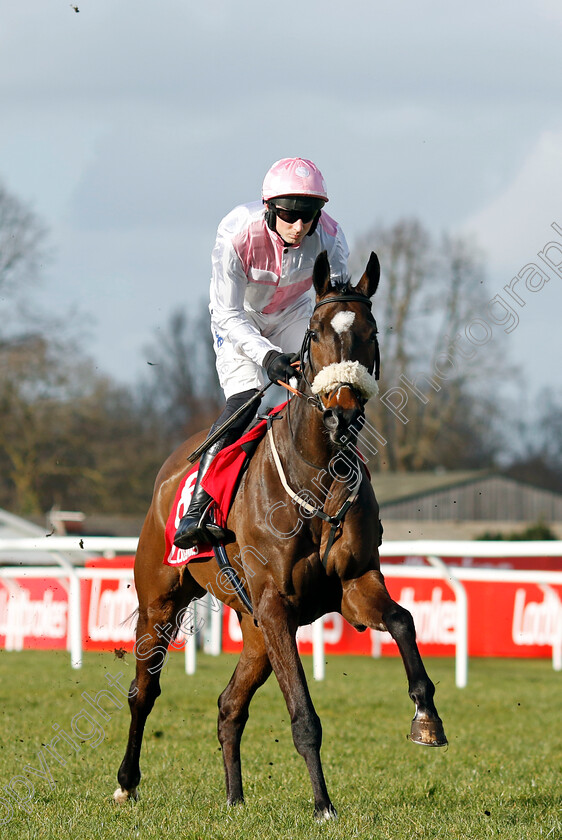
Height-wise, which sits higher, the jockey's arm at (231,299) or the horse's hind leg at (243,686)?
the jockey's arm at (231,299)

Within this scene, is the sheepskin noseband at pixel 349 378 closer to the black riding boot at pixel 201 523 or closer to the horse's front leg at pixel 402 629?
the horse's front leg at pixel 402 629

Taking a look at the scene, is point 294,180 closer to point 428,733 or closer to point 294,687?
point 294,687

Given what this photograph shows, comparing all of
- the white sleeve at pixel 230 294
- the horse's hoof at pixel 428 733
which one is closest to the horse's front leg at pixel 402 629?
the horse's hoof at pixel 428 733

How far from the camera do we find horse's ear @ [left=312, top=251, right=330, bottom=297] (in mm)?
4328

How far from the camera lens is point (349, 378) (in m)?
3.96

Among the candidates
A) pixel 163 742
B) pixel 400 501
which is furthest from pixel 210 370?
pixel 163 742

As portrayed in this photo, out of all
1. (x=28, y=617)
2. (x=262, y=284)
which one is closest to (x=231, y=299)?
(x=262, y=284)

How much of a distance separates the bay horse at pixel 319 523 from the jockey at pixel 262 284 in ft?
0.88

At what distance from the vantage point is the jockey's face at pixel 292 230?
4.79 metres

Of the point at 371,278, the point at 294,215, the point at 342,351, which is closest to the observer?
the point at 342,351

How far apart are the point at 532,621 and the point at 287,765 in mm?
7671

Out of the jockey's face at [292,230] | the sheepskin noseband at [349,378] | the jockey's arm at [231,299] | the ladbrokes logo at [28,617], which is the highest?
the jockey's face at [292,230]

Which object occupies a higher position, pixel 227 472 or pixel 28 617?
pixel 227 472

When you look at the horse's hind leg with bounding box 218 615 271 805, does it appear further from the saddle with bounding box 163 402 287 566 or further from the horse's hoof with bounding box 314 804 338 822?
the horse's hoof with bounding box 314 804 338 822
